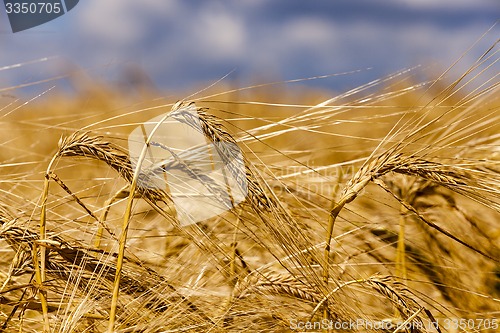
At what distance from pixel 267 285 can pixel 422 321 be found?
0.82ft

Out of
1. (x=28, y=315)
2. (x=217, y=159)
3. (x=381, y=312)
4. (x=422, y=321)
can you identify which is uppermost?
(x=217, y=159)

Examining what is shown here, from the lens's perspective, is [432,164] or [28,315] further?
[28,315]

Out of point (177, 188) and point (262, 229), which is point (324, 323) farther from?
point (177, 188)

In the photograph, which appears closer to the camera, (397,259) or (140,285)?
(140,285)

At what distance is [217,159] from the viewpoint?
33.3 inches

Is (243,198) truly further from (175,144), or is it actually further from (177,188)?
(175,144)

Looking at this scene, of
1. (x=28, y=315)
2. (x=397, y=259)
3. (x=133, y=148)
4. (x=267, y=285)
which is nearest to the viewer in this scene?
(x=133, y=148)

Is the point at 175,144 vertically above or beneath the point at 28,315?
above

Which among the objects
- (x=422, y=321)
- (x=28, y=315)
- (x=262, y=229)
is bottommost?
(x=28, y=315)

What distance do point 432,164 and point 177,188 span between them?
1.24 feet

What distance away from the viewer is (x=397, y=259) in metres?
1.21

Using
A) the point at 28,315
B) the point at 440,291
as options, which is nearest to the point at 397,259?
the point at 440,291

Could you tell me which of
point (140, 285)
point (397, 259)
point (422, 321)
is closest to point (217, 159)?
point (140, 285)

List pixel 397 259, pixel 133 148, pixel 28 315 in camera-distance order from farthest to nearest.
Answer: pixel 28 315 < pixel 397 259 < pixel 133 148
